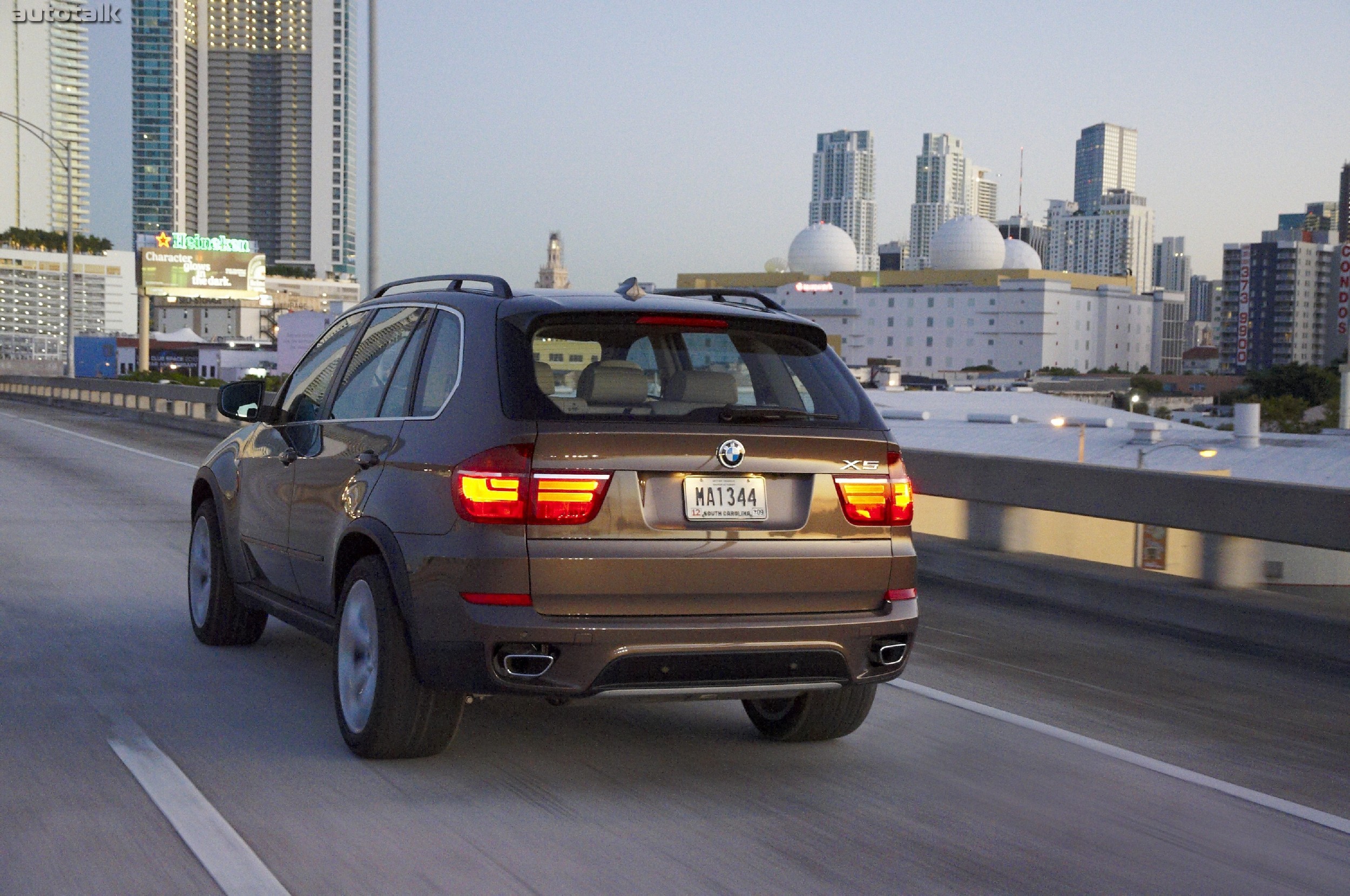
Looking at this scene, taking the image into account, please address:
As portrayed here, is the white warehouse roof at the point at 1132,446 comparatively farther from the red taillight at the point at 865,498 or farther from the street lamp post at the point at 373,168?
the red taillight at the point at 865,498

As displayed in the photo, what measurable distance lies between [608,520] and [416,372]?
119 centimetres

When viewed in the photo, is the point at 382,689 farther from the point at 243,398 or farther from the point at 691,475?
the point at 243,398

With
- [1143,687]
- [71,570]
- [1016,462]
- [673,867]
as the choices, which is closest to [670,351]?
[673,867]

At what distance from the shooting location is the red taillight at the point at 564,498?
5141 mm

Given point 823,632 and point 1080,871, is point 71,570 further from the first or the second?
point 1080,871

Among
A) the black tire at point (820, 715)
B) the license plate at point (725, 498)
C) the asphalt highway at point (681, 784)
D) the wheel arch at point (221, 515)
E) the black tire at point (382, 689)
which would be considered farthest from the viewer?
the wheel arch at point (221, 515)

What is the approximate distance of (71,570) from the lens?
1091 cm

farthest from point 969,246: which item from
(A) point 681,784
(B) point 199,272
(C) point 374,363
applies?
(A) point 681,784

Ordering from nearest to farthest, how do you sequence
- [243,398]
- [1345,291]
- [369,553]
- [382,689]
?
[382,689] → [369,553] → [243,398] → [1345,291]

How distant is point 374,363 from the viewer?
6438 mm

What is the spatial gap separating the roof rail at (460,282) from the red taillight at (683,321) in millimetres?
518

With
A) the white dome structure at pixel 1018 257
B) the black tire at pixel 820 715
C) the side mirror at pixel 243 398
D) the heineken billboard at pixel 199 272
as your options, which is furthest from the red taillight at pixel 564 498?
the white dome structure at pixel 1018 257

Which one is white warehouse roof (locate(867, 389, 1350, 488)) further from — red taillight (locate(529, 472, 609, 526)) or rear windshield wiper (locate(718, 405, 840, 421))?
red taillight (locate(529, 472, 609, 526))

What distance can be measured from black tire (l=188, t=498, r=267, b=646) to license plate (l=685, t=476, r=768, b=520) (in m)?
3.14
